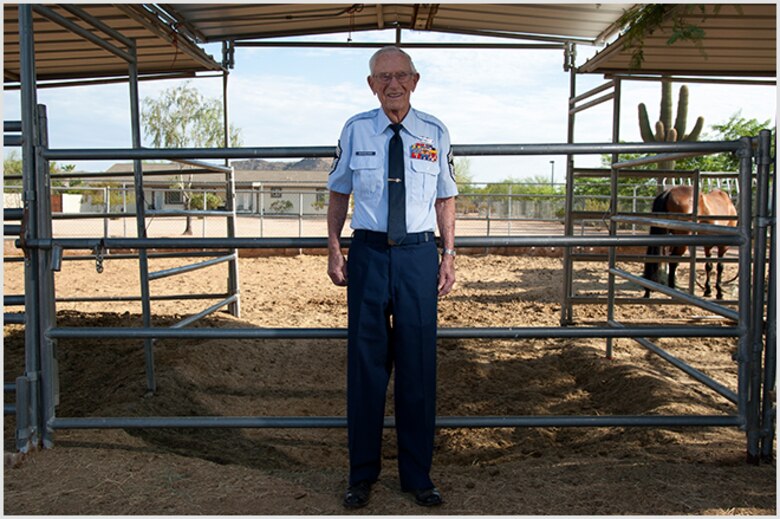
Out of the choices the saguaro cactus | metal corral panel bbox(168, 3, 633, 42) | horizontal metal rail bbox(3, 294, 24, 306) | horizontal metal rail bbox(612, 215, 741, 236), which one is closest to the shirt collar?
horizontal metal rail bbox(612, 215, 741, 236)

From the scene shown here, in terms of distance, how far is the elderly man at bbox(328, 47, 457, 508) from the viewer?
8.12ft

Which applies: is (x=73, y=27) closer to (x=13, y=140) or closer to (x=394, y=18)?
(x=13, y=140)

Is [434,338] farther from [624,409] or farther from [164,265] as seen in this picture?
[164,265]

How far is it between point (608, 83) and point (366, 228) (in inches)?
148

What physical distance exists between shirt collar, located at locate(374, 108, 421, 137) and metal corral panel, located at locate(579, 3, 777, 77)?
6.83ft

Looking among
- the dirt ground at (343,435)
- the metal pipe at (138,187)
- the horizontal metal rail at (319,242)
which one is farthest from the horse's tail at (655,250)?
the metal pipe at (138,187)

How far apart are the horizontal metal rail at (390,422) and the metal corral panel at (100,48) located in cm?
233

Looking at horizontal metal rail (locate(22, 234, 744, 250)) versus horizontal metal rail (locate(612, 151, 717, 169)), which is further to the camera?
horizontal metal rail (locate(612, 151, 717, 169))

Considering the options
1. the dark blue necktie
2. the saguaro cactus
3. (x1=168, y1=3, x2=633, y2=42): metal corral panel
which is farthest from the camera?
the saguaro cactus

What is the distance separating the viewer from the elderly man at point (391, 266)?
2475 millimetres

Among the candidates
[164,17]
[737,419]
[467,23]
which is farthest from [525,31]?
[737,419]

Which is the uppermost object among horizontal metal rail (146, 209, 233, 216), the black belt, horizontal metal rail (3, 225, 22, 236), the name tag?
the name tag

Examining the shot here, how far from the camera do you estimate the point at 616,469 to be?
2779 mm

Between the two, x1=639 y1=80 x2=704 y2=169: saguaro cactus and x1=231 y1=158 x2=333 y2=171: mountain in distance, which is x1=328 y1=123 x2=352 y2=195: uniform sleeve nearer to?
x1=639 y1=80 x2=704 y2=169: saguaro cactus
